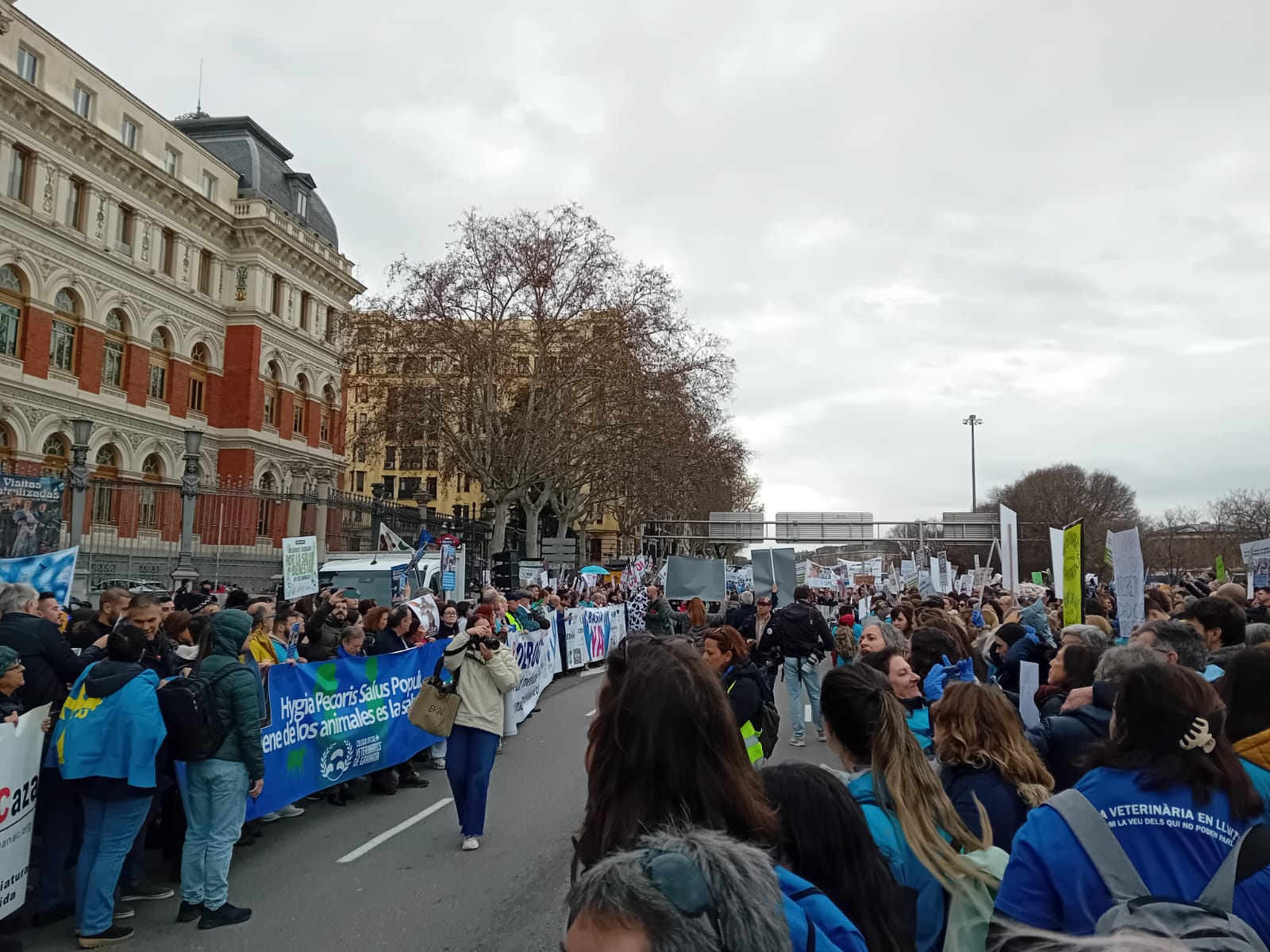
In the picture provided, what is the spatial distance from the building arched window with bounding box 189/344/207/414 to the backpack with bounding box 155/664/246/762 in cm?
3683

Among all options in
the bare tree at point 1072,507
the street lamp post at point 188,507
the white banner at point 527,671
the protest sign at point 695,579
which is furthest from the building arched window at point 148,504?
the bare tree at point 1072,507

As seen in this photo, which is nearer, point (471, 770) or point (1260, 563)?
point (471, 770)

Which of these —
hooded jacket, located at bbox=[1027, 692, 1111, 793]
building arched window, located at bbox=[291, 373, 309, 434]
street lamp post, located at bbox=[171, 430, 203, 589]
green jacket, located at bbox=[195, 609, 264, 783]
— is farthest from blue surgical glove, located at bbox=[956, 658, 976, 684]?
building arched window, located at bbox=[291, 373, 309, 434]

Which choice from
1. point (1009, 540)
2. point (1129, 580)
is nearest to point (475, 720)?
point (1129, 580)

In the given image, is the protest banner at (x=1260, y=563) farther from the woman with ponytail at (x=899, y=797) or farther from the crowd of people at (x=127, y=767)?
the woman with ponytail at (x=899, y=797)

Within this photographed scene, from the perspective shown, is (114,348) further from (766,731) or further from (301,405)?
(766,731)

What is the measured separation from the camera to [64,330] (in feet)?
104

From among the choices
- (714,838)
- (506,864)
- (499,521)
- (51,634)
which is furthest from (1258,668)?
(499,521)

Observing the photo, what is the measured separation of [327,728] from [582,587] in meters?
20.4

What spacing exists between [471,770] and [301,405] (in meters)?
41.6

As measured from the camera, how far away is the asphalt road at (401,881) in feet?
17.7

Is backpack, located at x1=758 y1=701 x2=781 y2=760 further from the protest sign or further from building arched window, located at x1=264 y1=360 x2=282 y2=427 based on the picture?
building arched window, located at x1=264 y1=360 x2=282 y2=427

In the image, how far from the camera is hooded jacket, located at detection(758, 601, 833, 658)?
11016mm

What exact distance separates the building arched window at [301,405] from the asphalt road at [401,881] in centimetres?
3844
